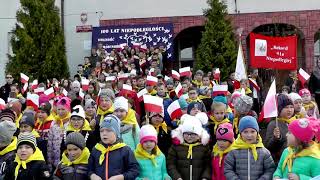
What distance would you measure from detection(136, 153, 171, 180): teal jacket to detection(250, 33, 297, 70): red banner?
4.74 m

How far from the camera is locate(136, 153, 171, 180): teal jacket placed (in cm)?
667

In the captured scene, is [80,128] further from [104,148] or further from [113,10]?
[113,10]

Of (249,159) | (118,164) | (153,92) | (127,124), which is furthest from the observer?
(153,92)

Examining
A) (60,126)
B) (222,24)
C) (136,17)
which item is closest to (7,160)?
(60,126)

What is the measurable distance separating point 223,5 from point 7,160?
14.4 metres

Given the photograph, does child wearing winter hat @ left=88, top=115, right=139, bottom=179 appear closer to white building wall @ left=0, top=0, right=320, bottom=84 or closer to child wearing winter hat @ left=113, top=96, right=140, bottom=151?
child wearing winter hat @ left=113, top=96, right=140, bottom=151

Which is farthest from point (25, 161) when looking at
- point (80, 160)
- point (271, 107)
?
point (271, 107)

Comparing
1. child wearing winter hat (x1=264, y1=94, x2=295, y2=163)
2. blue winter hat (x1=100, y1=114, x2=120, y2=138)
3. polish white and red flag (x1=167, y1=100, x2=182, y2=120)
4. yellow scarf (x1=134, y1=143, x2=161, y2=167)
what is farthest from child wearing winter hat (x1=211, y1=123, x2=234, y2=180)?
polish white and red flag (x1=167, y1=100, x2=182, y2=120)

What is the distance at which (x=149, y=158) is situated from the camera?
22.0 ft

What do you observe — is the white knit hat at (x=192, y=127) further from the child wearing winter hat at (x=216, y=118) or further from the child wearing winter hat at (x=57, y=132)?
the child wearing winter hat at (x=57, y=132)

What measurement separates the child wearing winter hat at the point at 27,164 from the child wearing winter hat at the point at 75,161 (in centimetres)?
27

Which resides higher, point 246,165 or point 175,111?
point 175,111

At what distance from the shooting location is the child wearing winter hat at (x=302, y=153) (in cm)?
567

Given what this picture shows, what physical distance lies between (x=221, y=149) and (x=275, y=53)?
441 centimetres
